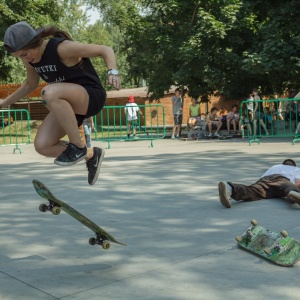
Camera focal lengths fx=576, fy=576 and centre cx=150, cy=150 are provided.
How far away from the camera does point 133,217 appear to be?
5910mm

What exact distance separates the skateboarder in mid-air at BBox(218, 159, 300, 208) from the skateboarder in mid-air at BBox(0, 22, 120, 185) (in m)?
1.93

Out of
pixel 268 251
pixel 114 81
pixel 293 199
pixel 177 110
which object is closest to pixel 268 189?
pixel 293 199

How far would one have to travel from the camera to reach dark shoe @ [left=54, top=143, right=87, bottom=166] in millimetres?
4533

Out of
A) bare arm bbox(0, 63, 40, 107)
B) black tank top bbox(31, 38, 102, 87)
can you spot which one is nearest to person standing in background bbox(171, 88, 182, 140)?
bare arm bbox(0, 63, 40, 107)

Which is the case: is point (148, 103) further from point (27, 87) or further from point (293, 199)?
point (27, 87)

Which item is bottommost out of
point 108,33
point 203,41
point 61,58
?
point 61,58

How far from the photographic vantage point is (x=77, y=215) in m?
4.29

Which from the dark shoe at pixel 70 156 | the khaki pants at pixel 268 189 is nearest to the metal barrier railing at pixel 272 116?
the khaki pants at pixel 268 189

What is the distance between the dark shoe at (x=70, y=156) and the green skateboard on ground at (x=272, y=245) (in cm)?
142

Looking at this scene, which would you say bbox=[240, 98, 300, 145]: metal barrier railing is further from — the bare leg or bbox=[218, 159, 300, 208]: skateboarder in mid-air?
the bare leg

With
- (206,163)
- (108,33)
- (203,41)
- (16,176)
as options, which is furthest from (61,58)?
(108,33)

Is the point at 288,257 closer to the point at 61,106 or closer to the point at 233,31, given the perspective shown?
the point at 61,106

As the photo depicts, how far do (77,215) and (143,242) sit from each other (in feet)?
2.60

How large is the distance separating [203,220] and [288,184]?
1389 millimetres
